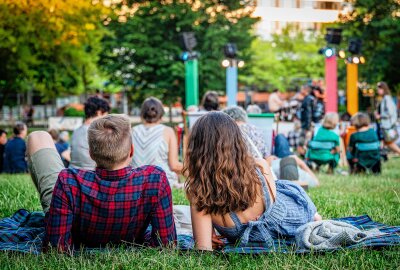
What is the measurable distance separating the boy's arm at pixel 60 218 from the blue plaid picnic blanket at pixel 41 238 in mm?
182

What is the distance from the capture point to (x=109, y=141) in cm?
366

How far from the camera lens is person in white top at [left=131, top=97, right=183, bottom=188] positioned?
7367 millimetres

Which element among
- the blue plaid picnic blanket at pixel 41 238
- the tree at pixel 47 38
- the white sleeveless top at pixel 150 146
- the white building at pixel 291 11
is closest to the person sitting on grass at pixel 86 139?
the white sleeveless top at pixel 150 146

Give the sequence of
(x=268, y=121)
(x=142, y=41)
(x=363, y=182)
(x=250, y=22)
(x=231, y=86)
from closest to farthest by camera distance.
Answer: (x=363, y=182) < (x=268, y=121) < (x=231, y=86) < (x=142, y=41) < (x=250, y=22)

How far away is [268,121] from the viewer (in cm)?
997

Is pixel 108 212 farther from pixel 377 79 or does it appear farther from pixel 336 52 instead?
pixel 377 79

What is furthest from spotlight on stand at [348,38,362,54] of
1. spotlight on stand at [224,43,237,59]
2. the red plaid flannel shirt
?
the red plaid flannel shirt

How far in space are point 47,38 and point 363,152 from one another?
16.3 metres

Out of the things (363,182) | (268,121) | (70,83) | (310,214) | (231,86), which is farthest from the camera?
(70,83)

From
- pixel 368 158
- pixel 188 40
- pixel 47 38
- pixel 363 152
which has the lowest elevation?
pixel 368 158

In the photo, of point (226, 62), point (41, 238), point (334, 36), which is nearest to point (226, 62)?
point (226, 62)

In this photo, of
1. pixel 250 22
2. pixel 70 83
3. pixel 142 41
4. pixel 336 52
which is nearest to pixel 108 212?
pixel 336 52

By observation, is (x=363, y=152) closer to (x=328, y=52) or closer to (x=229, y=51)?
(x=328, y=52)

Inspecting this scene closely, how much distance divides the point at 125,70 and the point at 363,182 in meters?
27.1
